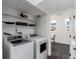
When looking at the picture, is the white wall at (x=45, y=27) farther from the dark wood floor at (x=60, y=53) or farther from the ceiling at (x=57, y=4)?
the ceiling at (x=57, y=4)

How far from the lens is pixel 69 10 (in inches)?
117

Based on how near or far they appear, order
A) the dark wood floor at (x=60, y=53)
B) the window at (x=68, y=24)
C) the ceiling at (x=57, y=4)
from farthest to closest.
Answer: the window at (x=68, y=24)
the dark wood floor at (x=60, y=53)
the ceiling at (x=57, y=4)

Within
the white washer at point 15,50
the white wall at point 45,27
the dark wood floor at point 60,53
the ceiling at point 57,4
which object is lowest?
the dark wood floor at point 60,53

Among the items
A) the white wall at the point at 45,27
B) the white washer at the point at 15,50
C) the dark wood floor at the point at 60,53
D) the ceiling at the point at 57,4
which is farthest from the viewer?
the white wall at the point at 45,27

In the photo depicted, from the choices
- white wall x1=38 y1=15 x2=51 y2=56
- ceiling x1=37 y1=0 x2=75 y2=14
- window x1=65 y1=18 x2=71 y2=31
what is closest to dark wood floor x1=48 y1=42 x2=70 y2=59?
white wall x1=38 y1=15 x2=51 y2=56

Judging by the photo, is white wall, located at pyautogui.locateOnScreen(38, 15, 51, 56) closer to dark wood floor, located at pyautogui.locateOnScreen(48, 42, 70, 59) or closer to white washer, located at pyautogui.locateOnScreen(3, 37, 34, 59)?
dark wood floor, located at pyautogui.locateOnScreen(48, 42, 70, 59)

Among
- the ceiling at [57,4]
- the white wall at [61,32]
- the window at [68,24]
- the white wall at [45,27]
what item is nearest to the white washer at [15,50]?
the white wall at [45,27]

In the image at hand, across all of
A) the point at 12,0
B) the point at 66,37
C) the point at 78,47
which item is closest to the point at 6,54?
the point at 12,0

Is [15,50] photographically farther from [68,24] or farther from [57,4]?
[68,24]

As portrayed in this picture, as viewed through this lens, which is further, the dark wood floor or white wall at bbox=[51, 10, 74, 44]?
white wall at bbox=[51, 10, 74, 44]

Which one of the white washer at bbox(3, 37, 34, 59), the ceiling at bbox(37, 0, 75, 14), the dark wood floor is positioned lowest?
the dark wood floor

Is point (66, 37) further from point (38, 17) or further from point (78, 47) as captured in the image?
point (78, 47)

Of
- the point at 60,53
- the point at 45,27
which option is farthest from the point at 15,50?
the point at 60,53

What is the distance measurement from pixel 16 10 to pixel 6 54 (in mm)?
1620
